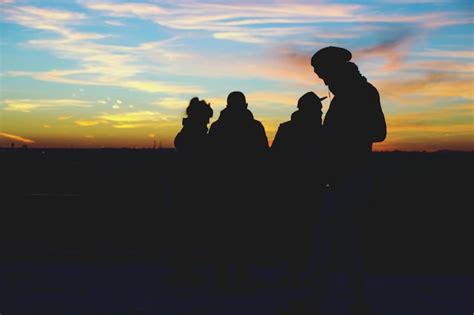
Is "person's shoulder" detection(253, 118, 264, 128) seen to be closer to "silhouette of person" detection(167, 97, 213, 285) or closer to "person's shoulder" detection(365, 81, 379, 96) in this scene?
"silhouette of person" detection(167, 97, 213, 285)

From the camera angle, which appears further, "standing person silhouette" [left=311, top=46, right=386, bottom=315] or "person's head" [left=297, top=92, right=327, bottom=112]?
"person's head" [left=297, top=92, right=327, bottom=112]

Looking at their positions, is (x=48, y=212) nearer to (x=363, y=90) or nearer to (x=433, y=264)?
(x=433, y=264)

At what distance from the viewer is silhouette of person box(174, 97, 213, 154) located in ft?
23.0

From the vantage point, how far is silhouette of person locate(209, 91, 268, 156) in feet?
22.6

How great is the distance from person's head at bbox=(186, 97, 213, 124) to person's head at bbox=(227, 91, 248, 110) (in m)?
0.35

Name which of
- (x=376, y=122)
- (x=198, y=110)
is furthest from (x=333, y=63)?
(x=198, y=110)

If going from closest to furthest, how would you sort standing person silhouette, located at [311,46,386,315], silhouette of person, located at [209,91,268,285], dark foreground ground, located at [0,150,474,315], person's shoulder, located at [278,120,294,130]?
standing person silhouette, located at [311,46,386,315] → dark foreground ground, located at [0,150,474,315] → person's shoulder, located at [278,120,294,130] → silhouette of person, located at [209,91,268,285]

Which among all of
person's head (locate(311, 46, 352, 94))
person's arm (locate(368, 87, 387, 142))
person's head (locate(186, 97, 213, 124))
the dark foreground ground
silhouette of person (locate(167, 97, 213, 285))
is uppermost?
person's head (locate(311, 46, 352, 94))

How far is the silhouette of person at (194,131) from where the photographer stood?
702 cm

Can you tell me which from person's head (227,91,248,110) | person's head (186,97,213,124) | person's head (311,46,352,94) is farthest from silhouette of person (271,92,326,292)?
person's head (311,46,352,94)

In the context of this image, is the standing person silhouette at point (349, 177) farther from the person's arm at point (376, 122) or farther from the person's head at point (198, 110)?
the person's head at point (198, 110)

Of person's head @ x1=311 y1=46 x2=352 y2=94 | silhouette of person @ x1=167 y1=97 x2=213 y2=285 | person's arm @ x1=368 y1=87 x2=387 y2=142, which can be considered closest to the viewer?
person's arm @ x1=368 y1=87 x2=387 y2=142

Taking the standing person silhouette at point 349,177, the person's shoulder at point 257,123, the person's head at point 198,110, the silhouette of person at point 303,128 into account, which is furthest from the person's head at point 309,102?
the standing person silhouette at point 349,177

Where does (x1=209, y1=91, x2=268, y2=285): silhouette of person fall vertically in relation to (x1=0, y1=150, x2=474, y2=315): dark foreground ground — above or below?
above
